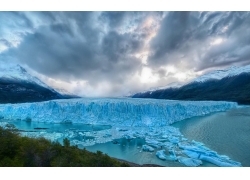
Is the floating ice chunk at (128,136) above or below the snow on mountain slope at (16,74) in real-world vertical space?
below

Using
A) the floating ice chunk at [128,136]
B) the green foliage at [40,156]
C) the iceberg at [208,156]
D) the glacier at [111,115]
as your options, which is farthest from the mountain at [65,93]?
the iceberg at [208,156]

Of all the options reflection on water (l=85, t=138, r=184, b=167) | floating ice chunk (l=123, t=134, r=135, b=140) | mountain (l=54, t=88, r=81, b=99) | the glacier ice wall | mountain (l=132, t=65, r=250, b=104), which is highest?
mountain (l=132, t=65, r=250, b=104)

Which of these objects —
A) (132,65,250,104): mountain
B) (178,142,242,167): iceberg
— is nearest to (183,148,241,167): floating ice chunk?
(178,142,242,167): iceberg

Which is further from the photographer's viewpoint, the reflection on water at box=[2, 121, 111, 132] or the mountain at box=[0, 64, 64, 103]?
the reflection on water at box=[2, 121, 111, 132]

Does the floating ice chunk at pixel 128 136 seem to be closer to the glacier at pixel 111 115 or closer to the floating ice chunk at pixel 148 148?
the glacier at pixel 111 115

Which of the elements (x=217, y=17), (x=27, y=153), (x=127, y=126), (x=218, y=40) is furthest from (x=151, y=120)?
(x=27, y=153)

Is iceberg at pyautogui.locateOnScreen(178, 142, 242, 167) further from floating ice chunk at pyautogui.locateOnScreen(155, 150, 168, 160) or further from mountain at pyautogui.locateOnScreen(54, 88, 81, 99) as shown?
mountain at pyautogui.locateOnScreen(54, 88, 81, 99)

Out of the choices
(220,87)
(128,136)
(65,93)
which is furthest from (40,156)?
(220,87)
